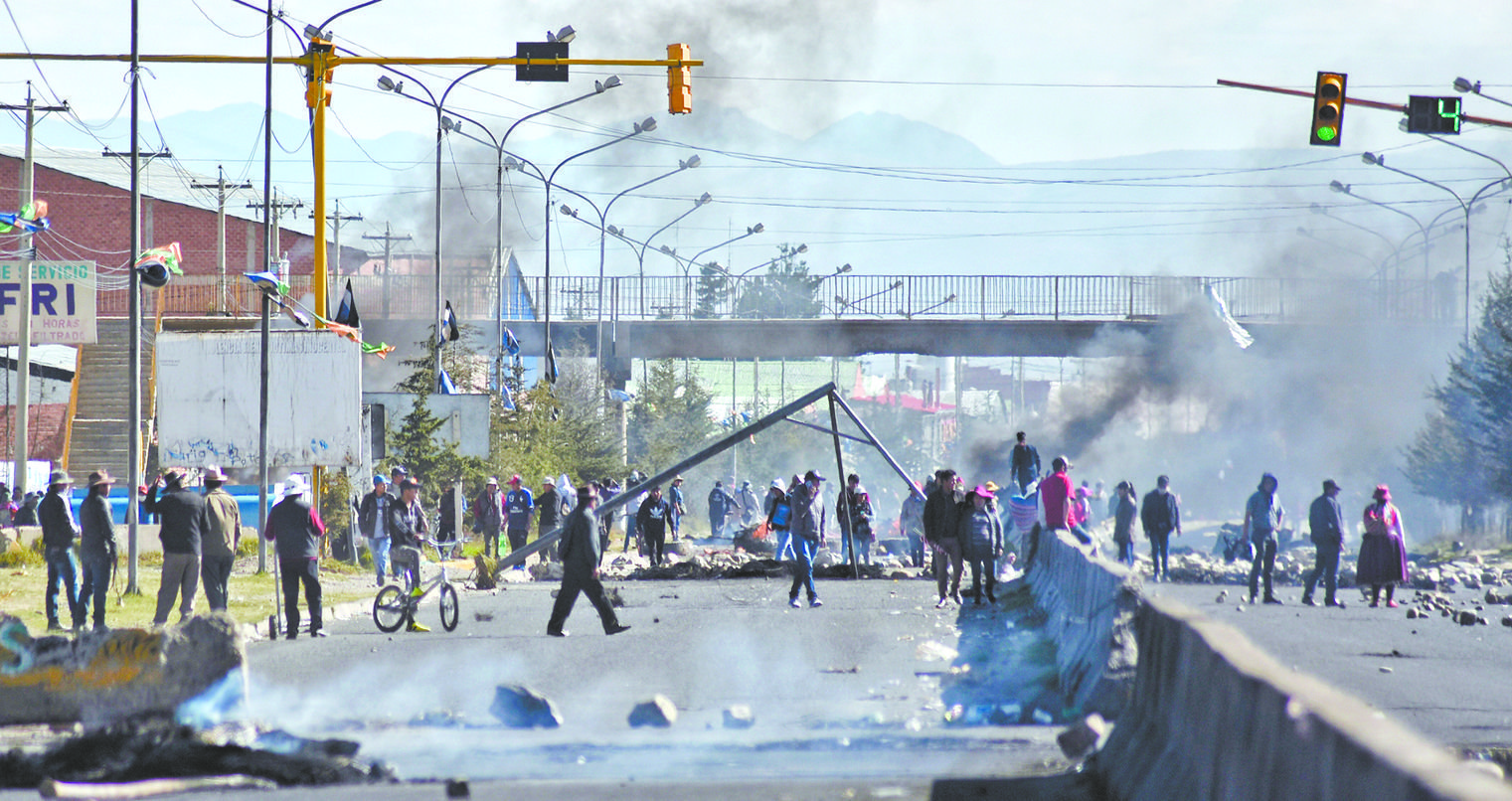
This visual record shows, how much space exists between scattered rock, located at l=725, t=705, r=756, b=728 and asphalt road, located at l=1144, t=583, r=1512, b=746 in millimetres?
2948

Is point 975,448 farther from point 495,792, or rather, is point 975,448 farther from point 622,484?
point 495,792

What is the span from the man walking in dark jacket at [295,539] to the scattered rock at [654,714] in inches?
236

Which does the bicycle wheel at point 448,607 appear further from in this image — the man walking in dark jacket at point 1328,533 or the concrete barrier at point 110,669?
the man walking in dark jacket at point 1328,533

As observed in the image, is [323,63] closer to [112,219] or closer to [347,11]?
[347,11]

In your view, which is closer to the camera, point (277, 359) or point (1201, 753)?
point (1201, 753)

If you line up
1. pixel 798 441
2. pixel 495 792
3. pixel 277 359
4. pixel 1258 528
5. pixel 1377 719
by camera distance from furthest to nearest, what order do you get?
pixel 798 441
pixel 277 359
pixel 1258 528
pixel 495 792
pixel 1377 719

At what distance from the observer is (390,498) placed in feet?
61.9

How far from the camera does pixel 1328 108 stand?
1739cm

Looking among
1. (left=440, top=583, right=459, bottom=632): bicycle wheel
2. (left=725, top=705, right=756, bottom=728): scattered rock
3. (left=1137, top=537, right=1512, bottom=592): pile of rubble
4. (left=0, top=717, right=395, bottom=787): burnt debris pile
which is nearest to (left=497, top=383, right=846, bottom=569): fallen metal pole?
(left=440, top=583, right=459, bottom=632): bicycle wheel

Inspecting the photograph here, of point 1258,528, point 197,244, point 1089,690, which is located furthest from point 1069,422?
point 1089,690

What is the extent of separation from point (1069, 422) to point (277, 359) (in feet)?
146

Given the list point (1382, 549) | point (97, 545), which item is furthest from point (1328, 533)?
point (97, 545)

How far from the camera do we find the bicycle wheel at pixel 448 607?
51.9ft

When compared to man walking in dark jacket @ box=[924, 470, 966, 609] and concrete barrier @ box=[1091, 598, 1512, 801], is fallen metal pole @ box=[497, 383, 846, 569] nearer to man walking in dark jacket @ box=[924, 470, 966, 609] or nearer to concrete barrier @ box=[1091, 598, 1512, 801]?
man walking in dark jacket @ box=[924, 470, 966, 609]
